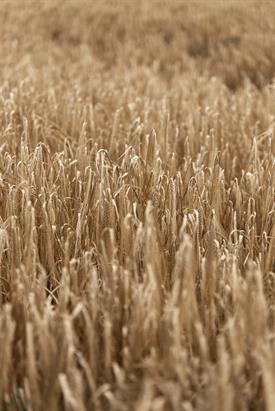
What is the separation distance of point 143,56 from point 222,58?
2.26 feet

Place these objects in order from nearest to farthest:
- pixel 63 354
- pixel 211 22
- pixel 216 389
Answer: pixel 216 389 < pixel 63 354 < pixel 211 22

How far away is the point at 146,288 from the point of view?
83 cm

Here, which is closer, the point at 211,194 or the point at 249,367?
the point at 249,367

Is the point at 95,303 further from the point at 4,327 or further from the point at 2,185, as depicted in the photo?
the point at 2,185

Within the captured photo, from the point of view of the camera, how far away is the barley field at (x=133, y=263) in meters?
0.74

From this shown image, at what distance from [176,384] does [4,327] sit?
269mm

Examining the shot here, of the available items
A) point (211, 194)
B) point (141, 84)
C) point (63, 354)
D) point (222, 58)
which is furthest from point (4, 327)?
point (222, 58)

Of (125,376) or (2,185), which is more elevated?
(2,185)

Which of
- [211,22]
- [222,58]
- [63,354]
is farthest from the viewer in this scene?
[211,22]

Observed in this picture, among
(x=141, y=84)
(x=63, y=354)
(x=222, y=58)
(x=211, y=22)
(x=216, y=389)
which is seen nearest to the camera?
(x=216, y=389)

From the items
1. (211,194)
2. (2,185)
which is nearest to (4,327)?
(2,185)

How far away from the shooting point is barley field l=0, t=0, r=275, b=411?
29.1 inches

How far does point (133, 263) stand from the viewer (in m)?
0.92

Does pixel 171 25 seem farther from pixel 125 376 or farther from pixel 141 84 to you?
pixel 125 376
